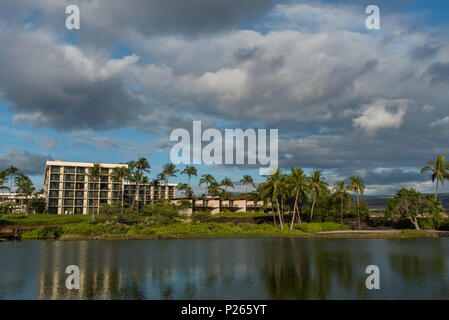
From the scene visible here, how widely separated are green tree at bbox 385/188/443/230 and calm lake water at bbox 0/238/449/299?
2513cm

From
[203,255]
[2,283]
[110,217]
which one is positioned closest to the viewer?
[2,283]

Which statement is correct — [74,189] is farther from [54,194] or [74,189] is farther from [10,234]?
[10,234]

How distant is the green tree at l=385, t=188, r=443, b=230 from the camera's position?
2867 inches

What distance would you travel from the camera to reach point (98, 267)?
35062 millimetres

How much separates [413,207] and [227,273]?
187 ft

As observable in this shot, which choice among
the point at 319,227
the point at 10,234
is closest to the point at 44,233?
the point at 10,234

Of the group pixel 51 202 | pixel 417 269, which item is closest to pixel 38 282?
pixel 417 269

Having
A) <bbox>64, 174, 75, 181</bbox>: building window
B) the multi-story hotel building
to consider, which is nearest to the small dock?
the multi-story hotel building

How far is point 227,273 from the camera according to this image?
3169 cm

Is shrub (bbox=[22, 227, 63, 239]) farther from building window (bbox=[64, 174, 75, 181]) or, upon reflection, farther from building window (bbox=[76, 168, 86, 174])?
building window (bbox=[76, 168, 86, 174])

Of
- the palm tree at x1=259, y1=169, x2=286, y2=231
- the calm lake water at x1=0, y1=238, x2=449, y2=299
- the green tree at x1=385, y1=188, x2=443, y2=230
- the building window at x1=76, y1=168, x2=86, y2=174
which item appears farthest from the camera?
the building window at x1=76, y1=168, x2=86, y2=174

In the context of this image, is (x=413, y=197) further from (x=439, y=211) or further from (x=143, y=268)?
(x=143, y=268)

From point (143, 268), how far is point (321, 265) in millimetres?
17538
